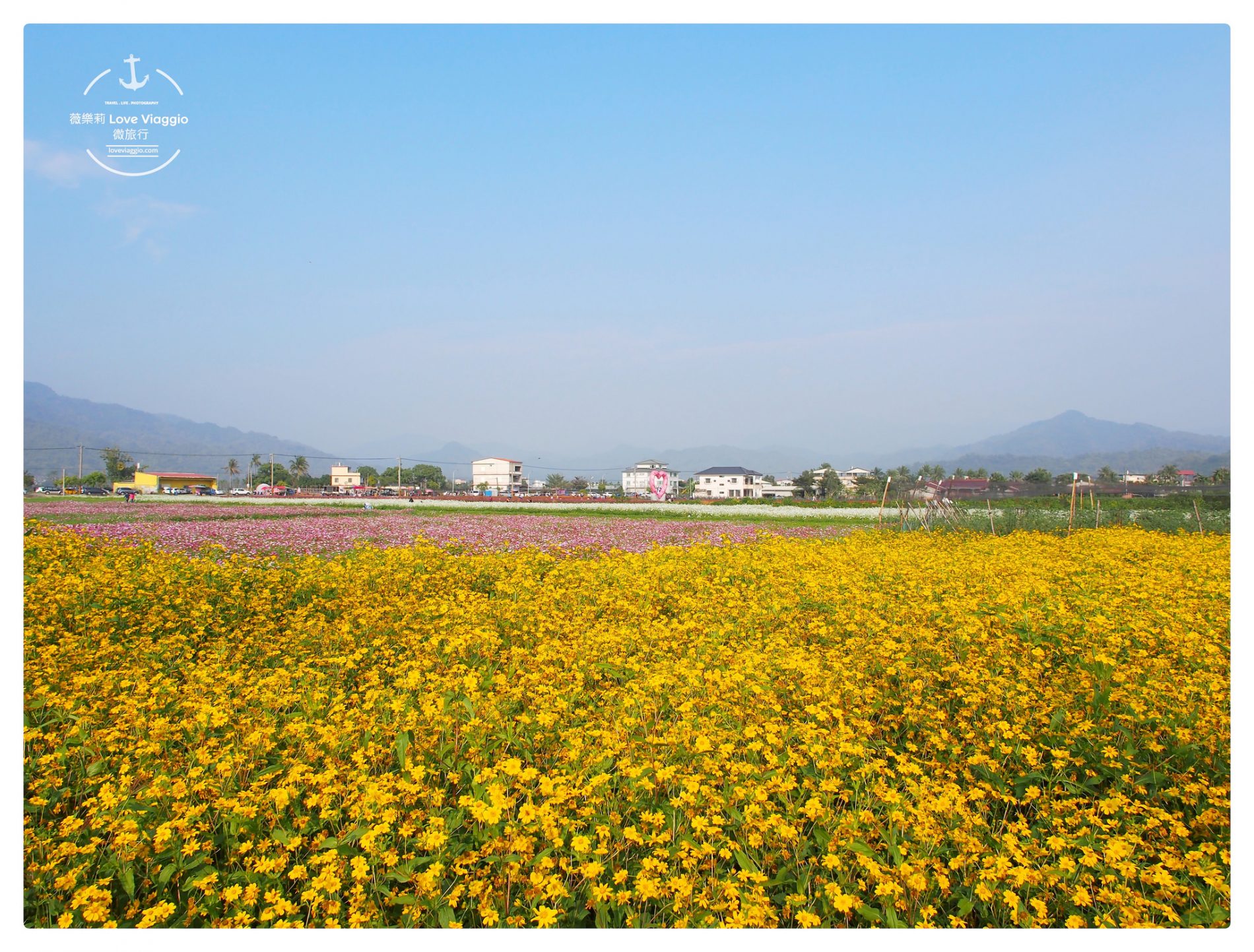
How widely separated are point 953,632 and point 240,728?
3.84 meters

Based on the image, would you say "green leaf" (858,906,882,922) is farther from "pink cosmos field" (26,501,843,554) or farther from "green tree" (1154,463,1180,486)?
"green tree" (1154,463,1180,486)

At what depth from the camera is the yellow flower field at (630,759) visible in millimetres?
2098

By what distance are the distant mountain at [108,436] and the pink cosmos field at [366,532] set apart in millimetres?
1109

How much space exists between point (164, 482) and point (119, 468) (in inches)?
284

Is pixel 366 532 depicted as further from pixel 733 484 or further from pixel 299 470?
pixel 733 484

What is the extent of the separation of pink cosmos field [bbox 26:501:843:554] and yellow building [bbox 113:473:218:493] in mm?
5682

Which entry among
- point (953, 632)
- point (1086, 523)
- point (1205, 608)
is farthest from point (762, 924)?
point (1086, 523)

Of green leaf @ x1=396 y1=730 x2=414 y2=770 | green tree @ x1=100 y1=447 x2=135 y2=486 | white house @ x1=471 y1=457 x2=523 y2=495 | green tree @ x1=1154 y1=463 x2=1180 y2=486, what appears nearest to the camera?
green leaf @ x1=396 y1=730 x2=414 y2=770

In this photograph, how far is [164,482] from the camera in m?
24.8

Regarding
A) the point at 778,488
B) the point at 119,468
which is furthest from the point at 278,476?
the point at 778,488

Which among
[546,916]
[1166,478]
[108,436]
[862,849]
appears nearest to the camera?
[546,916]

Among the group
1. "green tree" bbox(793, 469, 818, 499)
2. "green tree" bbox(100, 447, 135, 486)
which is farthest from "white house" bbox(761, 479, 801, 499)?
"green tree" bbox(100, 447, 135, 486)

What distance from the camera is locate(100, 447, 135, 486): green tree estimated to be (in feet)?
51.5

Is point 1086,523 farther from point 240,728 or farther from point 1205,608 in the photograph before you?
point 240,728
